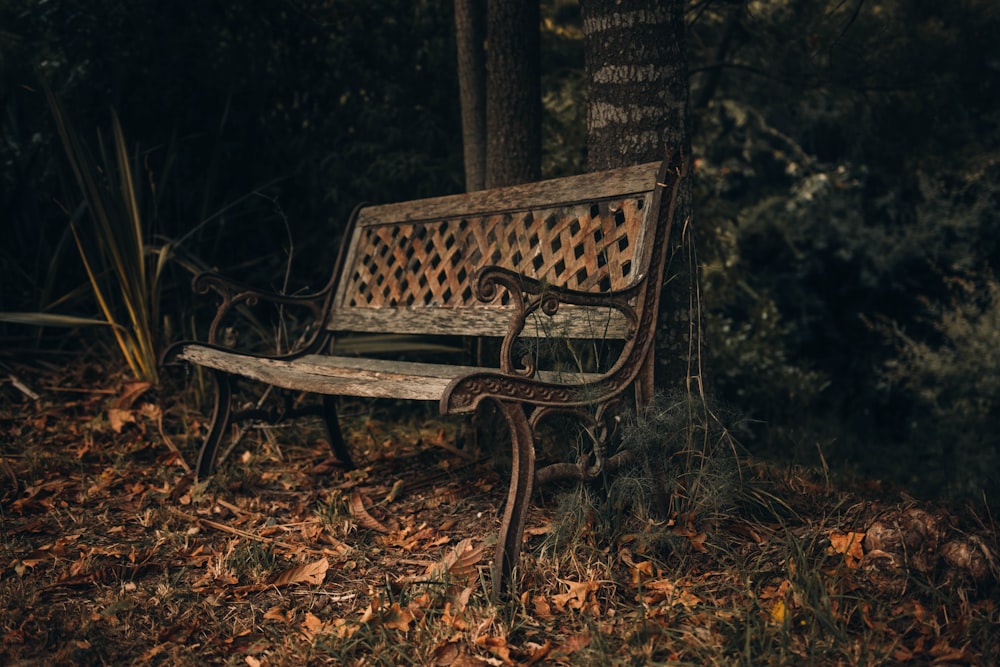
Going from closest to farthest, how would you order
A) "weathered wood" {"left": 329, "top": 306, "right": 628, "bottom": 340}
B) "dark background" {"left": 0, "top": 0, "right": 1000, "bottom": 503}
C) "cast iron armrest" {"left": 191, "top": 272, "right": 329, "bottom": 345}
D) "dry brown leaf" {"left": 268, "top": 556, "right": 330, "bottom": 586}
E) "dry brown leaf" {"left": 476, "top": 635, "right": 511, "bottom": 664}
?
"dry brown leaf" {"left": 476, "top": 635, "right": 511, "bottom": 664}, "dry brown leaf" {"left": 268, "top": 556, "right": 330, "bottom": 586}, "weathered wood" {"left": 329, "top": 306, "right": 628, "bottom": 340}, "cast iron armrest" {"left": 191, "top": 272, "right": 329, "bottom": 345}, "dark background" {"left": 0, "top": 0, "right": 1000, "bottom": 503}

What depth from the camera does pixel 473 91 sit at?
4.17m

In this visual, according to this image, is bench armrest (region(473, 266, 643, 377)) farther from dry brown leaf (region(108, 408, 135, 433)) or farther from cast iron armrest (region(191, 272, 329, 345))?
dry brown leaf (region(108, 408, 135, 433))

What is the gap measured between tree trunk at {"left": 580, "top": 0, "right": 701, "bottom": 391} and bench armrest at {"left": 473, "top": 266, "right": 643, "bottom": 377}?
479mm

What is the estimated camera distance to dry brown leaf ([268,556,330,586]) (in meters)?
2.60

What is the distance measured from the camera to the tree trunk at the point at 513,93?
3826 millimetres

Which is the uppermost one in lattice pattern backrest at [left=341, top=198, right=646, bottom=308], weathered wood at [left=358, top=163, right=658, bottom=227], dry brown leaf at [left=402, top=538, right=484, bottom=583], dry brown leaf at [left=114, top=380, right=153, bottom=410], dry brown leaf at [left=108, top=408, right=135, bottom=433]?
weathered wood at [left=358, top=163, right=658, bottom=227]

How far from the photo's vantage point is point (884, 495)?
3256 millimetres

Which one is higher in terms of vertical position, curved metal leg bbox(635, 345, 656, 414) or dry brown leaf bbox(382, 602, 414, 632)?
curved metal leg bbox(635, 345, 656, 414)

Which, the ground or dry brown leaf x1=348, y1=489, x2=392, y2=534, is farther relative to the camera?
dry brown leaf x1=348, y1=489, x2=392, y2=534

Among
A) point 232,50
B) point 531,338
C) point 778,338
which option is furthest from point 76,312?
Result: point 778,338

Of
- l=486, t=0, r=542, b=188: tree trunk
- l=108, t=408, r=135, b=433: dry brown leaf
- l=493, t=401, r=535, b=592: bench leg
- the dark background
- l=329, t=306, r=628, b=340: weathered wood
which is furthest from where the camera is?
the dark background

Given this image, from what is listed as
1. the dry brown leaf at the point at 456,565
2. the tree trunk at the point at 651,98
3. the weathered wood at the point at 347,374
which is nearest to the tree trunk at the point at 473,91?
the tree trunk at the point at 651,98

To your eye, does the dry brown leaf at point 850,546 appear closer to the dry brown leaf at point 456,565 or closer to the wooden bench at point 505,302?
the wooden bench at point 505,302

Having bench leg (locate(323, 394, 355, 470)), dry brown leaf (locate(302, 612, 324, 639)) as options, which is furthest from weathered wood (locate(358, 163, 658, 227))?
dry brown leaf (locate(302, 612, 324, 639))
